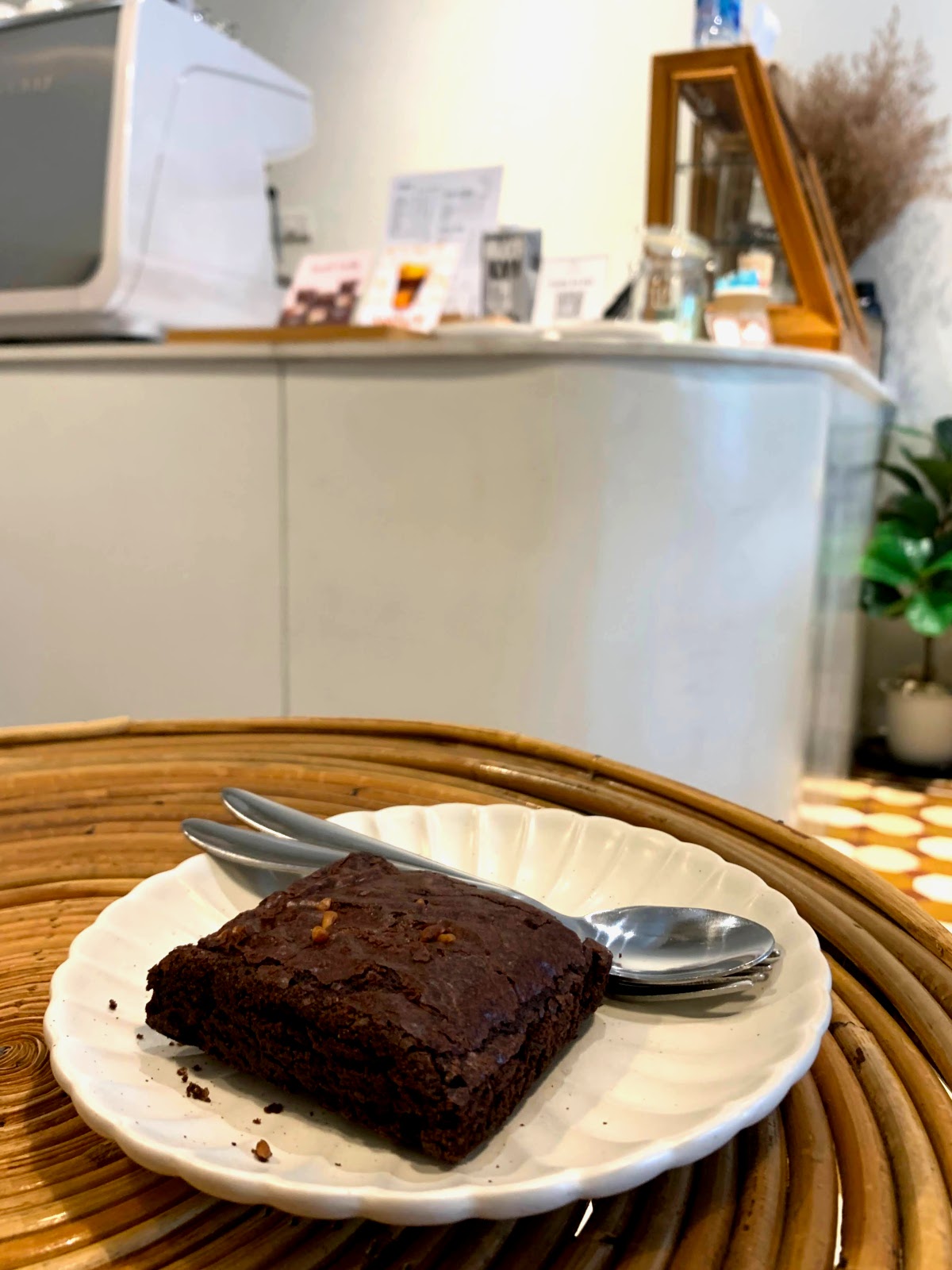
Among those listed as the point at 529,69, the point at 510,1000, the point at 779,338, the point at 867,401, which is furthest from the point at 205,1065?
the point at 529,69

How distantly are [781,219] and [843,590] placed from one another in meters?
0.70

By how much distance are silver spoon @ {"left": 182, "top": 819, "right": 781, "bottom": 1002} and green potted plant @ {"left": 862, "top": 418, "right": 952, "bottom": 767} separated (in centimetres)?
183

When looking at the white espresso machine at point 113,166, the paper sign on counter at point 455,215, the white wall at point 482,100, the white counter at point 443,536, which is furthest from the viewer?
the white wall at point 482,100

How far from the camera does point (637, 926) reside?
417 mm

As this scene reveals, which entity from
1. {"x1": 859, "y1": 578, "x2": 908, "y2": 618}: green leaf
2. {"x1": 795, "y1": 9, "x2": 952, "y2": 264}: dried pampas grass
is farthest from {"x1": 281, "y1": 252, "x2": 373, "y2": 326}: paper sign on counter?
{"x1": 859, "y1": 578, "x2": 908, "y2": 618}: green leaf

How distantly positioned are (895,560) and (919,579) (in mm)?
67

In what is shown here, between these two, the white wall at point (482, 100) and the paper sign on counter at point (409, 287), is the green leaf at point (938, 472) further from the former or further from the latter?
the paper sign on counter at point (409, 287)

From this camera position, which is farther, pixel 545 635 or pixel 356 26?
pixel 356 26

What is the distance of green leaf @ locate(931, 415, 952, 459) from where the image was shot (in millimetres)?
2121

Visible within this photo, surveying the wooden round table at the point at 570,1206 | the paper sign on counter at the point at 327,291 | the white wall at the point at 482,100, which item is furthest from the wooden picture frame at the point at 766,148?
the wooden round table at the point at 570,1206

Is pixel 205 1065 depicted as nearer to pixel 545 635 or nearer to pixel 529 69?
pixel 545 635

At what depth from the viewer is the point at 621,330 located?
4.25 ft

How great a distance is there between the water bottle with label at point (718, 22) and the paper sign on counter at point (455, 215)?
19.7 inches

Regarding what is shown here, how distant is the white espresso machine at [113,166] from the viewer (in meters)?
1.45
